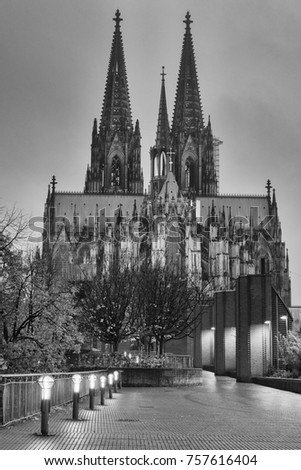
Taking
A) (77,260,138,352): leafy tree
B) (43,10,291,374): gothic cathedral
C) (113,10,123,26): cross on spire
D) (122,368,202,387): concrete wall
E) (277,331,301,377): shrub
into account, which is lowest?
(122,368,202,387): concrete wall

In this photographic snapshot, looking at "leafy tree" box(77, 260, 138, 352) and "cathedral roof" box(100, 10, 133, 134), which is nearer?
"leafy tree" box(77, 260, 138, 352)

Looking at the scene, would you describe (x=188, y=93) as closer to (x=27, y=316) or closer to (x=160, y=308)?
(x=160, y=308)

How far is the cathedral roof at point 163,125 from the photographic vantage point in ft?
493

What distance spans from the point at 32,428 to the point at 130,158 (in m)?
128

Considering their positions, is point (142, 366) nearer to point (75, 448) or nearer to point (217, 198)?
point (75, 448)

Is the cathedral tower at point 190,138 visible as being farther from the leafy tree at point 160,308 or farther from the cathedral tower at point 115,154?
the leafy tree at point 160,308

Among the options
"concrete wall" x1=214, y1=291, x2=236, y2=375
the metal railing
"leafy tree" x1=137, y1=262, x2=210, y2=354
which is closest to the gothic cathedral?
"leafy tree" x1=137, y1=262, x2=210, y2=354

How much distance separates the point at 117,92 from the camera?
14388 cm

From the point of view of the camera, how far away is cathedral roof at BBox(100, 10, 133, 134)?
143 m

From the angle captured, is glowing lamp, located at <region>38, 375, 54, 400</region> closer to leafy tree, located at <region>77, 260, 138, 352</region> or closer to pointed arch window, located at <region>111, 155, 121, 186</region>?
leafy tree, located at <region>77, 260, 138, 352</region>

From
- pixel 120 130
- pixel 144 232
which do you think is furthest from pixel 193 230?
pixel 120 130

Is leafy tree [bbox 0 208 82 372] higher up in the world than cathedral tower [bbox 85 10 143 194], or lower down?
lower down

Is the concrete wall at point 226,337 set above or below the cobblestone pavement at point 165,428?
above

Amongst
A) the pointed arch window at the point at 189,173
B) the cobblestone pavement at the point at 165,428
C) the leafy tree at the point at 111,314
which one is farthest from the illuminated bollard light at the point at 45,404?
the pointed arch window at the point at 189,173
